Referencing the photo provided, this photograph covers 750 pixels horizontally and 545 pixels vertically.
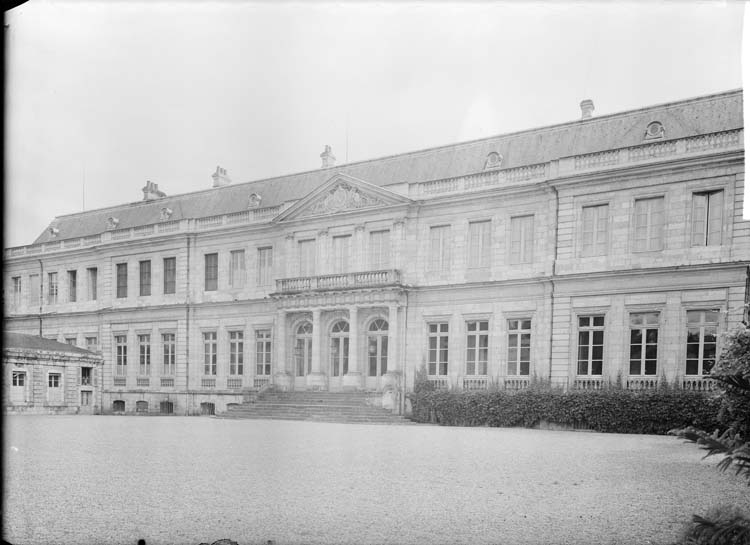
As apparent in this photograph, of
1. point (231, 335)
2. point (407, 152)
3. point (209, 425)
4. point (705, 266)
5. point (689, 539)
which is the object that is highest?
point (407, 152)

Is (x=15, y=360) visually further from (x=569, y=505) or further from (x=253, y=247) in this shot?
(x=569, y=505)

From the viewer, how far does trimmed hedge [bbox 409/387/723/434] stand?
24.4 ft

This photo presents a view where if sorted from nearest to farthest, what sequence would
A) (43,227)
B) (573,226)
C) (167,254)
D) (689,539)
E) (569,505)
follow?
(689,539)
(569,505)
(43,227)
(573,226)
(167,254)

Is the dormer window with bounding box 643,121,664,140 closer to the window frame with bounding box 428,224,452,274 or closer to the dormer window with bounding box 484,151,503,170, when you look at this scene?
the dormer window with bounding box 484,151,503,170

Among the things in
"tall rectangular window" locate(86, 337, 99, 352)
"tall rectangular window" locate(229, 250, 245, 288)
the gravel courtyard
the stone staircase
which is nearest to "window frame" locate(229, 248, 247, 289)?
"tall rectangular window" locate(229, 250, 245, 288)

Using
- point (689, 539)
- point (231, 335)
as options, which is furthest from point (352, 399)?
point (689, 539)

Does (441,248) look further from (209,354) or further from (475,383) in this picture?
(209,354)

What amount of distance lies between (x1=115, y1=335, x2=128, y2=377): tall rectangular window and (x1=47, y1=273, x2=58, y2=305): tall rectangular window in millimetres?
1151

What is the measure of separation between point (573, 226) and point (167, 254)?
22.2 ft

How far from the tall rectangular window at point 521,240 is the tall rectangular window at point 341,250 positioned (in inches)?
109

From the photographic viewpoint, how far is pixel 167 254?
10.1 m

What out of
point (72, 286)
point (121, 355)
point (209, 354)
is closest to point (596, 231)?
point (209, 354)

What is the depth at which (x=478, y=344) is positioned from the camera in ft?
28.7

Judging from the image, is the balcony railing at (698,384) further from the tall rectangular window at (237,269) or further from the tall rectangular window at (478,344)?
the tall rectangular window at (237,269)
